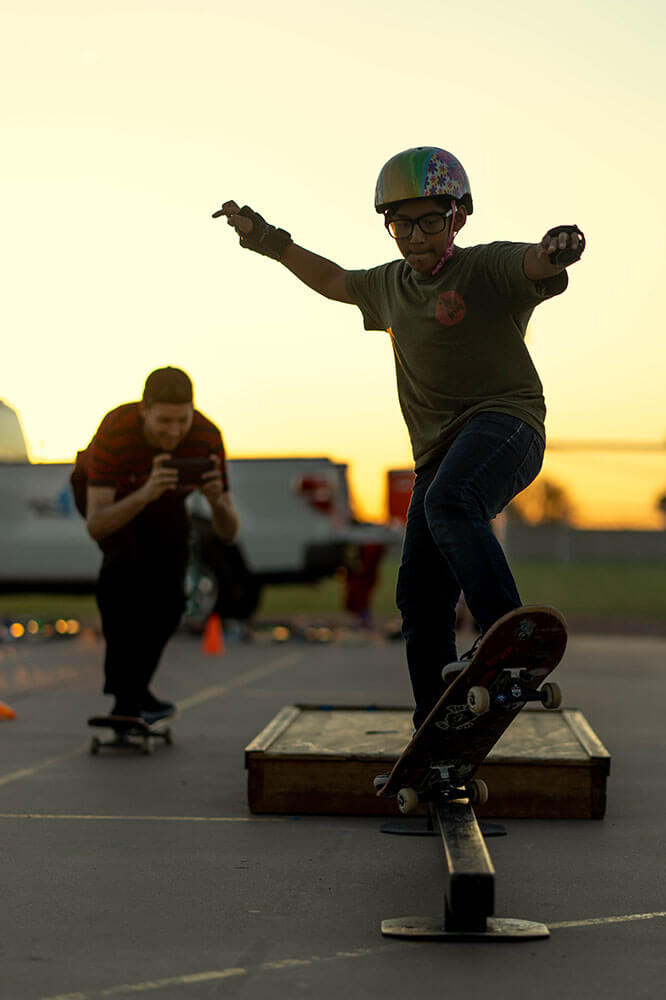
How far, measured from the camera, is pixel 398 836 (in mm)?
4914

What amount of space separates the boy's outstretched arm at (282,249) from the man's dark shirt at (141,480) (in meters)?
1.86

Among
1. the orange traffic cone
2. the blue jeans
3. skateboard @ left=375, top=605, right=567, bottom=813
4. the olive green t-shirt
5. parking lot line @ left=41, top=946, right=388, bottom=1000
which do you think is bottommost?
the orange traffic cone

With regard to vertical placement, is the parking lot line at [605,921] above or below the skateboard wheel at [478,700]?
below

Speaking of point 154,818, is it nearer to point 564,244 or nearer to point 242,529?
point 564,244

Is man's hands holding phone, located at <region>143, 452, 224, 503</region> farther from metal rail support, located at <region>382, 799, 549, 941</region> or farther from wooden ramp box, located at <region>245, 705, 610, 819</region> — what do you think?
metal rail support, located at <region>382, 799, 549, 941</region>

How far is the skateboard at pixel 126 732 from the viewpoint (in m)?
6.77

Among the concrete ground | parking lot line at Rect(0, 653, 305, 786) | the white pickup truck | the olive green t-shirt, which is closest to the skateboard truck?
the concrete ground

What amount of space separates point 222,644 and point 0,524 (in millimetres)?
3291

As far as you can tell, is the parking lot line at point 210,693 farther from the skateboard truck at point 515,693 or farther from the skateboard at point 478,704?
the skateboard truck at point 515,693

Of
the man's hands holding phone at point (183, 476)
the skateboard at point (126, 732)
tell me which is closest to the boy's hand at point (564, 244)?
the man's hands holding phone at point (183, 476)

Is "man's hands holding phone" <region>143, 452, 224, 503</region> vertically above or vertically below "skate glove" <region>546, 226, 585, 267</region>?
below

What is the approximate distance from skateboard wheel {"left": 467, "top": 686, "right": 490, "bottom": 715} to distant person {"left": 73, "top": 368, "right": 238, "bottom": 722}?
9.77 ft

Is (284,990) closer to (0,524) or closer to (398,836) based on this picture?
(398,836)

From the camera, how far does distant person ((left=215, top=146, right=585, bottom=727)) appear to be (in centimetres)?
427
